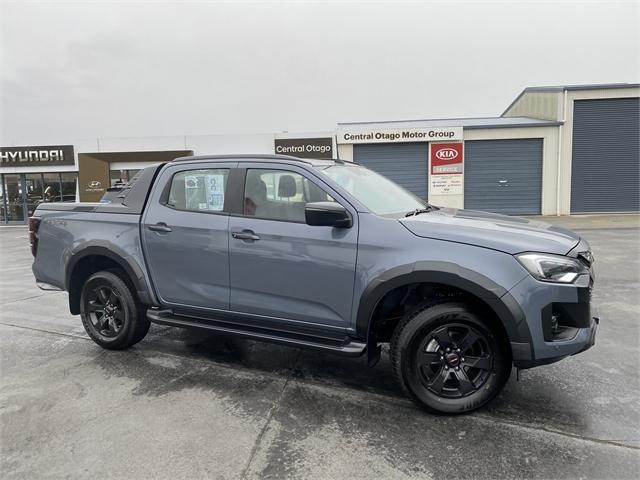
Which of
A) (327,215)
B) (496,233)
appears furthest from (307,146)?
(496,233)

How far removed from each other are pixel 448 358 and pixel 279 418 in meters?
1.24

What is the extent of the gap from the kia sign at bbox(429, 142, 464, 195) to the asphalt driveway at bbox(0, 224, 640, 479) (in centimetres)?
1633

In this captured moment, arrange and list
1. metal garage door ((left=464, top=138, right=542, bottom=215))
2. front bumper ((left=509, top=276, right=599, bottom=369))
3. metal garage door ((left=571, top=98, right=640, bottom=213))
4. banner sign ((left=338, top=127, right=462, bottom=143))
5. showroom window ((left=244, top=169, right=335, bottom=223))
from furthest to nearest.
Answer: metal garage door ((left=464, top=138, right=542, bottom=215)) → banner sign ((left=338, top=127, right=462, bottom=143)) → metal garage door ((left=571, top=98, right=640, bottom=213)) → showroom window ((left=244, top=169, right=335, bottom=223)) → front bumper ((left=509, top=276, right=599, bottom=369))

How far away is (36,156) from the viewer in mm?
23031

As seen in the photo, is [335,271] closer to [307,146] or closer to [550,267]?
[550,267]

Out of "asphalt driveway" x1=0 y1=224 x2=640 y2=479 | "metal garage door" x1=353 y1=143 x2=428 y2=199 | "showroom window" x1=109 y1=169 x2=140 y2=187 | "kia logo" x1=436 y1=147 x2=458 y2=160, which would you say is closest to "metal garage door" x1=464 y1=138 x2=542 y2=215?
"kia logo" x1=436 y1=147 x2=458 y2=160

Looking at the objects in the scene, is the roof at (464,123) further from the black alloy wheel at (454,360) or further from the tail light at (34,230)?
the black alloy wheel at (454,360)

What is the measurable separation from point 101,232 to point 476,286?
344 cm

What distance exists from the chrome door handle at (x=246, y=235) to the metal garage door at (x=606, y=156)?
66.5 feet

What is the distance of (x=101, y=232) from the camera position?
4438 millimetres

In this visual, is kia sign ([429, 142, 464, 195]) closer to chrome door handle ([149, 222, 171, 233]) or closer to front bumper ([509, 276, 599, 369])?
chrome door handle ([149, 222, 171, 233])

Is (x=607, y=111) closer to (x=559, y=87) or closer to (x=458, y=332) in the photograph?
(x=559, y=87)

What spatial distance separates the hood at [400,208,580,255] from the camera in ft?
9.89

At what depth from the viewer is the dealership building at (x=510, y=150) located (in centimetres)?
1984
